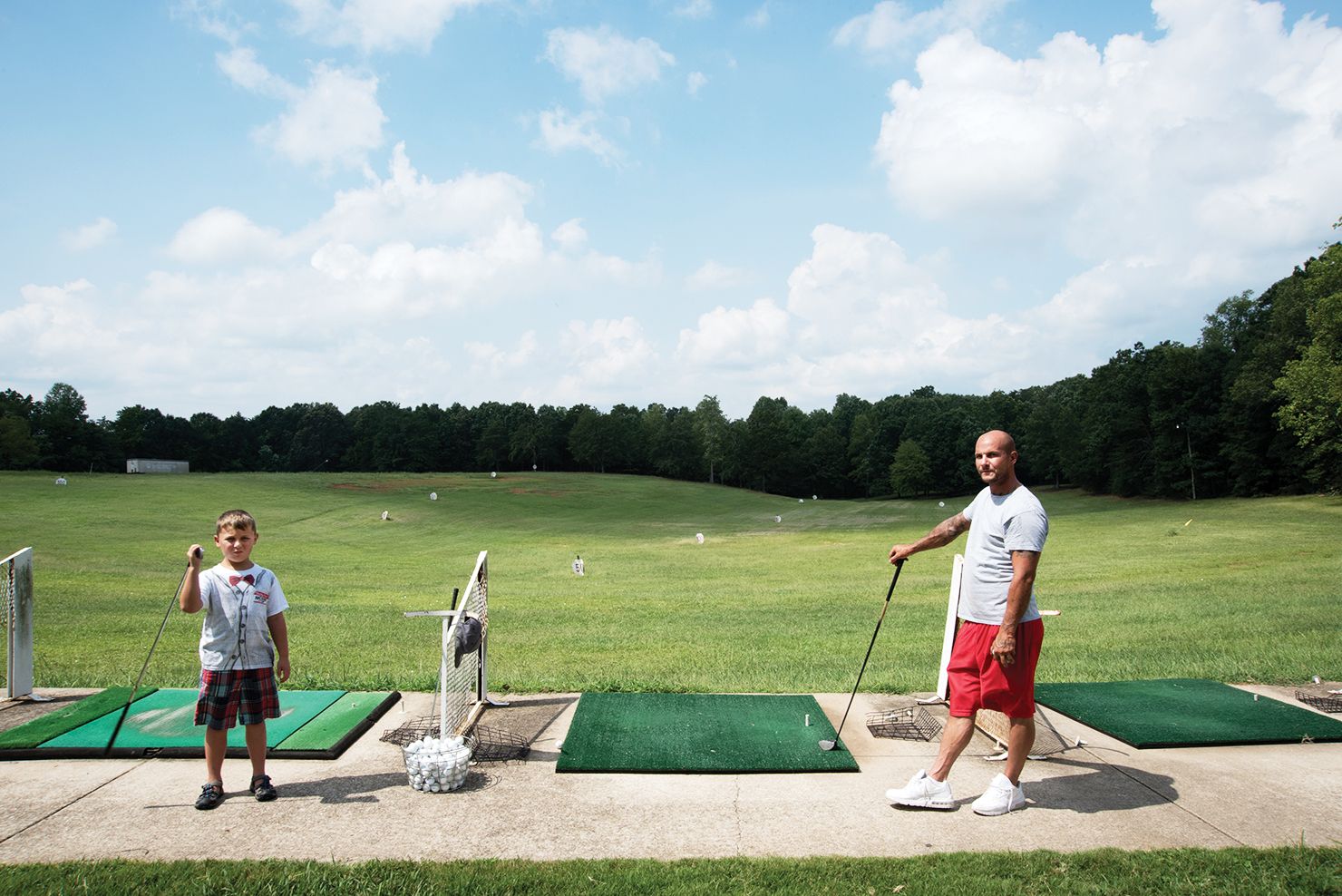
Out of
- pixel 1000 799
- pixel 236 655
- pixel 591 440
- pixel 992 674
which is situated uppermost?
pixel 591 440

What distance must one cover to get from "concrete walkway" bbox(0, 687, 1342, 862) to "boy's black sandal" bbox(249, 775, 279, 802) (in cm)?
5

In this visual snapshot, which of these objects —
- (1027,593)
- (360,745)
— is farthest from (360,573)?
(1027,593)

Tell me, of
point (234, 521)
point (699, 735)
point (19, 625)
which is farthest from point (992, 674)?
point (19, 625)

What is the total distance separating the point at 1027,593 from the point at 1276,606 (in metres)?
12.2

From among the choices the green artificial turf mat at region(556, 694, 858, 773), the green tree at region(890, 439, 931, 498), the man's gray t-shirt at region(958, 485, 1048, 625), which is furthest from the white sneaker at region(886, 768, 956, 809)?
the green tree at region(890, 439, 931, 498)

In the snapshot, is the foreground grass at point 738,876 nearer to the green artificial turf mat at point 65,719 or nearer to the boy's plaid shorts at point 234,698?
the boy's plaid shorts at point 234,698

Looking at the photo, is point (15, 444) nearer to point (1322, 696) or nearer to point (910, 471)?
point (910, 471)

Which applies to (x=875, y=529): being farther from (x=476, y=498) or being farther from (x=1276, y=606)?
(x=1276, y=606)

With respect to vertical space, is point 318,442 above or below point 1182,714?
above

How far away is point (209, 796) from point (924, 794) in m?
4.05

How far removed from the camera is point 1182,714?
6.59m

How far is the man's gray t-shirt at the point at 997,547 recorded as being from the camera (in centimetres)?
462

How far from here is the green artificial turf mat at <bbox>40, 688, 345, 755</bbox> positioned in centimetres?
558

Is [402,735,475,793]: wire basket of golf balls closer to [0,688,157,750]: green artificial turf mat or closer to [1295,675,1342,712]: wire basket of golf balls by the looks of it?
[0,688,157,750]: green artificial turf mat
